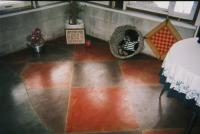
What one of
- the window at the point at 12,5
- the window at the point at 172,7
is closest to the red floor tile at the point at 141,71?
the window at the point at 172,7

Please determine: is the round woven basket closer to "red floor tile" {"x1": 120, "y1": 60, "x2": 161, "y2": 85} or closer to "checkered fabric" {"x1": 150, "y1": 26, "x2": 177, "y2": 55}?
"red floor tile" {"x1": 120, "y1": 60, "x2": 161, "y2": 85}

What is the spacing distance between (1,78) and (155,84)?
12.0ft

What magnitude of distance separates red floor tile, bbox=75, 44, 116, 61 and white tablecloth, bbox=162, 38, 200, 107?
102 inches

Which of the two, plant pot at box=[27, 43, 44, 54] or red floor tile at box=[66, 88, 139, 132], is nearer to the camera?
red floor tile at box=[66, 88, 139, 132]

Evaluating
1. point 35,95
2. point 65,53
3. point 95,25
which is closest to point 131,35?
point 95,25

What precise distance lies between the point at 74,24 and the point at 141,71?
2.53m

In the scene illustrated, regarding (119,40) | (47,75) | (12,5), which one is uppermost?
(12,5)

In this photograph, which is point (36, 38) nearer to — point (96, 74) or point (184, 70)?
point (96, 74)

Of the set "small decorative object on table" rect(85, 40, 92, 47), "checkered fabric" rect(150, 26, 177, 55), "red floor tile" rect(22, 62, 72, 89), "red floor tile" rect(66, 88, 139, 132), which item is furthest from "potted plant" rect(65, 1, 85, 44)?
"red floor tile" rect(66, 88, 139, 132)

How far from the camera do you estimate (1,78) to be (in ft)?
16.3

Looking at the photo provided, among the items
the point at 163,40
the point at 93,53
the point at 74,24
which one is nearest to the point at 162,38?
the point at 163,40

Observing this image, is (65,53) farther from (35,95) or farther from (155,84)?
(155,84)

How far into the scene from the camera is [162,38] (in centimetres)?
568

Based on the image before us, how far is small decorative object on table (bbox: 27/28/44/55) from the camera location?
571 cm
